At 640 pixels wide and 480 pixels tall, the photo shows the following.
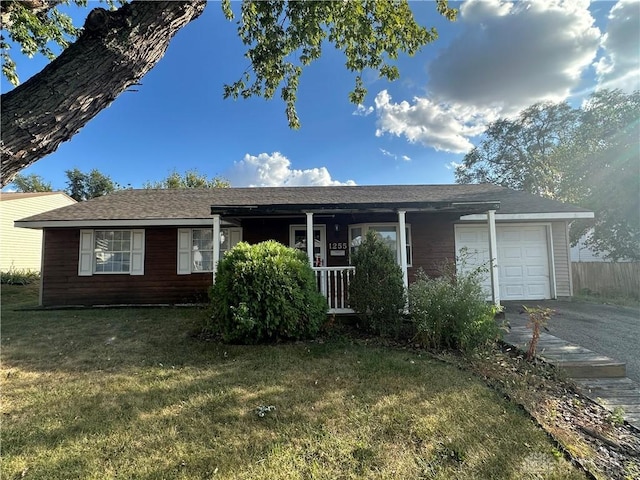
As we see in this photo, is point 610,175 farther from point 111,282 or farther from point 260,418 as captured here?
point 111,282

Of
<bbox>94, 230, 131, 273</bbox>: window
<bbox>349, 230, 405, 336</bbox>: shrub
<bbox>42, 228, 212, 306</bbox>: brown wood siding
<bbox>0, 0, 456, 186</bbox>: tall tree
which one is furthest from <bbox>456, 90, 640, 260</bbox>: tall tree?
<bbox>94, 230, 131, 273</bbox>: window

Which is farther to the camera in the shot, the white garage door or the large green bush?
the white garage door

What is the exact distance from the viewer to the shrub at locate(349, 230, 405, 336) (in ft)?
19.4

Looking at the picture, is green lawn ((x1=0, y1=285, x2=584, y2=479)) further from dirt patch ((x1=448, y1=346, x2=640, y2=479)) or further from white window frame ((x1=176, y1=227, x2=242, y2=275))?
white window frame ((x1=176, y1=227, x2=242, y2=275))

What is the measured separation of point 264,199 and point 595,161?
52.8 feet

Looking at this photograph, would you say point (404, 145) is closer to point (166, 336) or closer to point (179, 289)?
point (179, 289)

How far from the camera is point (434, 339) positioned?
5215mm

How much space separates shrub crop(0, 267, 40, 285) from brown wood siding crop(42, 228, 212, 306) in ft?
23.9

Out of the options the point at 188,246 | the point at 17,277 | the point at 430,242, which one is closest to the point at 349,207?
the point at 430,242

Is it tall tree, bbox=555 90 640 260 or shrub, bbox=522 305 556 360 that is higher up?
tall tree, bbox=555 90 640 260

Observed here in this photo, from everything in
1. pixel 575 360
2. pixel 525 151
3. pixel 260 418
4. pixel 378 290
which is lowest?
pixel 260 418

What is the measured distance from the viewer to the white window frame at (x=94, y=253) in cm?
1009

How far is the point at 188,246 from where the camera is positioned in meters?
10.2

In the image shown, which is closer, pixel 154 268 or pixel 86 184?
pixel 154 268
